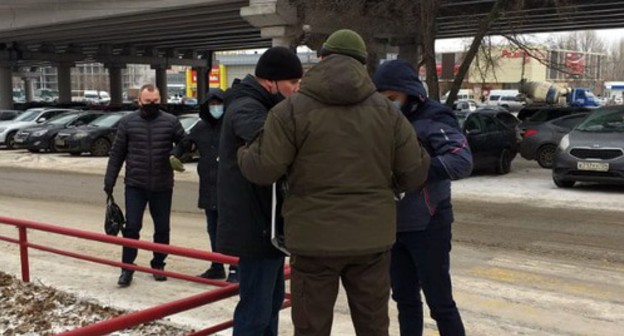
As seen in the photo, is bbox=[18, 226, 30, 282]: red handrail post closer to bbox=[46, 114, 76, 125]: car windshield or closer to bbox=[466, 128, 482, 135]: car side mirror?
bbox=[466, 128, 482, 135]: car side mirror

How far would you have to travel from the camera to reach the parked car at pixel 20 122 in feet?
78.6

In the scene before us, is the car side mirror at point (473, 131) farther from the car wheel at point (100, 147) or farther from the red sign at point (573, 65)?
the car wheel at point (100, 147)

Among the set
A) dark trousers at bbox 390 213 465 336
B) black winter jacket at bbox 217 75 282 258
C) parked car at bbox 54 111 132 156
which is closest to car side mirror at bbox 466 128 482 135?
parked car at bbox 54 111 132 156

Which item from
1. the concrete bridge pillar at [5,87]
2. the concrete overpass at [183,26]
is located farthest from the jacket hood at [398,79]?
the concrete bridge pillar at [5,87]

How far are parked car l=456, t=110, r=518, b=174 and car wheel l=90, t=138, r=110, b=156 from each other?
11331mm

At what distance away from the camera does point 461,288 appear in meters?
5.99

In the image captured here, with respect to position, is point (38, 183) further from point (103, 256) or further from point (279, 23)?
point (279, 23)

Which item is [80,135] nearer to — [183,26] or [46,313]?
[183,26]

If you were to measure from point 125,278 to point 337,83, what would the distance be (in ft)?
13.3

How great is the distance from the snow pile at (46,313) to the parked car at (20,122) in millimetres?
19720

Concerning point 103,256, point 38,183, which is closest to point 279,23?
point 38,183

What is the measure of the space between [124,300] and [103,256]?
1.98 metres

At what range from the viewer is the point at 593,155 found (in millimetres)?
12117

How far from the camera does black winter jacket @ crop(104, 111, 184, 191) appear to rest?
5.98 metres
